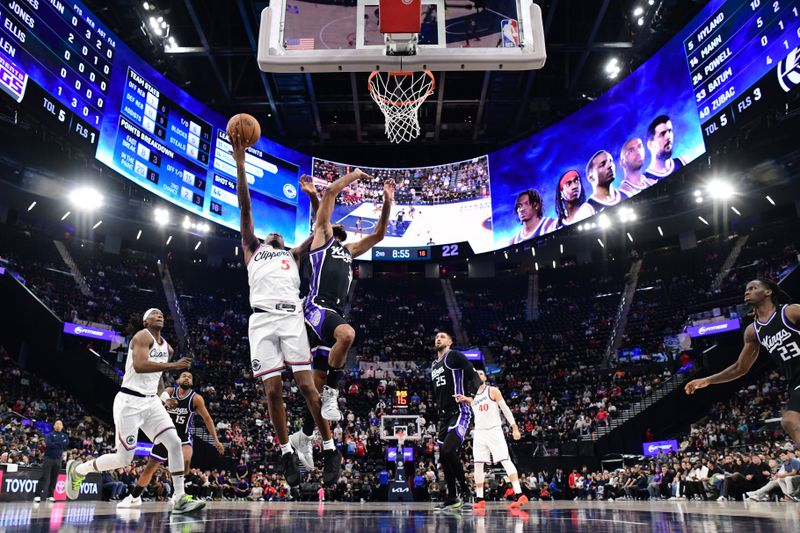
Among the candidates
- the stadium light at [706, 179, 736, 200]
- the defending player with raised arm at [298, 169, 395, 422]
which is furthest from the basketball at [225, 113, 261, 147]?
the stadium light at [706, 179, 736, 200]

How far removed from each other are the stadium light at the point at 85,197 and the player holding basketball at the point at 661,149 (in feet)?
82.8

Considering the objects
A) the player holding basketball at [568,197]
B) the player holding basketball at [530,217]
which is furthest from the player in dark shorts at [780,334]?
the player holding basketball at [530,217]

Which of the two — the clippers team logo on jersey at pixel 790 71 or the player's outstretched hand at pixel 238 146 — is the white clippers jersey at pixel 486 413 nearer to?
→ the player's outstretched hand at pixel 238 146

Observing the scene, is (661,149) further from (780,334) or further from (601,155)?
(780,334)

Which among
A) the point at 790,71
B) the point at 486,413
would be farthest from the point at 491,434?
the point at 790,71

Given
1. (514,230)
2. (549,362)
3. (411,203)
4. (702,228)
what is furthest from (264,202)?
(702,228)

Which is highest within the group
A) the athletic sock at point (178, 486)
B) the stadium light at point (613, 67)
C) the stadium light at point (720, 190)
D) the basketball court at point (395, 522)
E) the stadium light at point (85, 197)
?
the stadium light at point (613, 67)

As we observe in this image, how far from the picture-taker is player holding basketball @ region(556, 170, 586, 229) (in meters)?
27.1

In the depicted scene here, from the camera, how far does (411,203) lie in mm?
32375

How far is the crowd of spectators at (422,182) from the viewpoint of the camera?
3130 centimetres

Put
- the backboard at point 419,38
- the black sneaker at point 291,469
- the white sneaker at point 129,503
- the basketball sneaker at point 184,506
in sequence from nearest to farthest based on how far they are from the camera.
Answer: the black sneaker at point 291,469
the basketball sneaker at point 184,506
the white sneaker at point 129,503
the backboard at point 419,38

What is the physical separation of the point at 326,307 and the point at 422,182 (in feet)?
89.3

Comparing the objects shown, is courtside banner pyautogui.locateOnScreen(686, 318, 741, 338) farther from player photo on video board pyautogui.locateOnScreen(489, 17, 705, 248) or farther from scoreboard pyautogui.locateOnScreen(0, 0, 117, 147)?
scoreboard pyautogui.locateOnScreen(0, 0, 117, 147)

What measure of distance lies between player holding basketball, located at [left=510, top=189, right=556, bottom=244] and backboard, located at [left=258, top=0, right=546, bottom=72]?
808 inches
